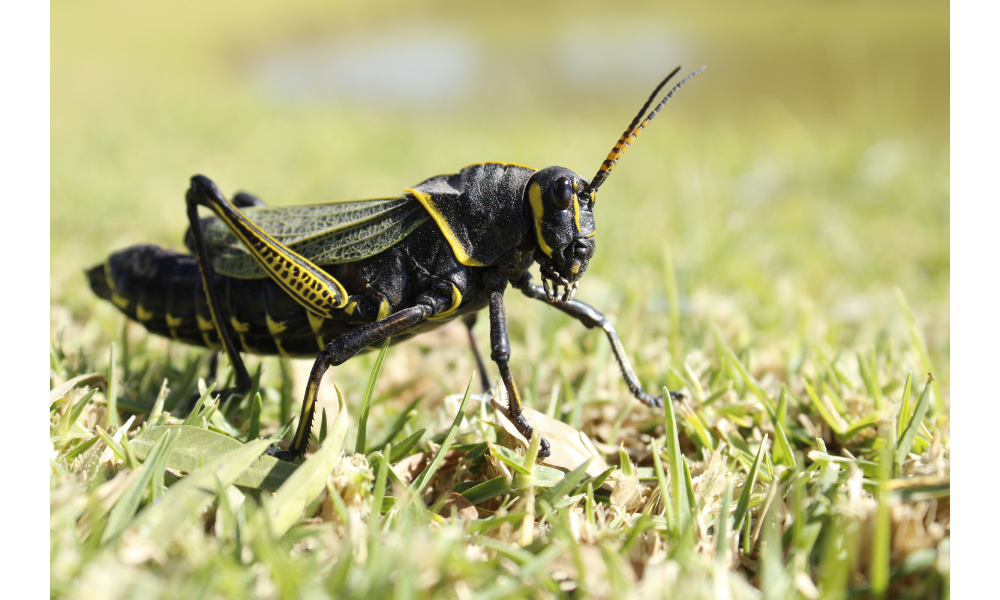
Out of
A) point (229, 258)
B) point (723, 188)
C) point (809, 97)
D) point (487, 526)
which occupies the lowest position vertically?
point (487, 526)

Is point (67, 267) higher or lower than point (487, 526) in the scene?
higher

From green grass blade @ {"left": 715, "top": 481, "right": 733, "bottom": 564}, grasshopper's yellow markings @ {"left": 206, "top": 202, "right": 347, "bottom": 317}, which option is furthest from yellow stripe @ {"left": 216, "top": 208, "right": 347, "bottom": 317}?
green grass blade @ {"left": 715, "top": 481, "right": 733, "bottom": 564}

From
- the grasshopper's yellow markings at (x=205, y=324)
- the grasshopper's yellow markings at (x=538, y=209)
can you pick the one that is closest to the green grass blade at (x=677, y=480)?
the grasshopper's yellow markings at (x=538, y=209)

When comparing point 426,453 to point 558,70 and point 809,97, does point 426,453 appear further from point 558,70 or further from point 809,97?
point 558,70

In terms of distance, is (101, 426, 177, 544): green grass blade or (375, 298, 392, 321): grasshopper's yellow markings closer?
(101, 426, 177, 544): green grass blade

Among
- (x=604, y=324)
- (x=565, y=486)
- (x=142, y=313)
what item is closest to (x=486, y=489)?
(x=565, y=486)

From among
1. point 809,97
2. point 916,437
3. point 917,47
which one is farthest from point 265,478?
point 917,47

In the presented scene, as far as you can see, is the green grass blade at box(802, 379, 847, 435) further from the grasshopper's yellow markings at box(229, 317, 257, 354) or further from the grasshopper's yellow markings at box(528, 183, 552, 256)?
the grasshopper's yellow markings at box(229, 317, 257, 354)
